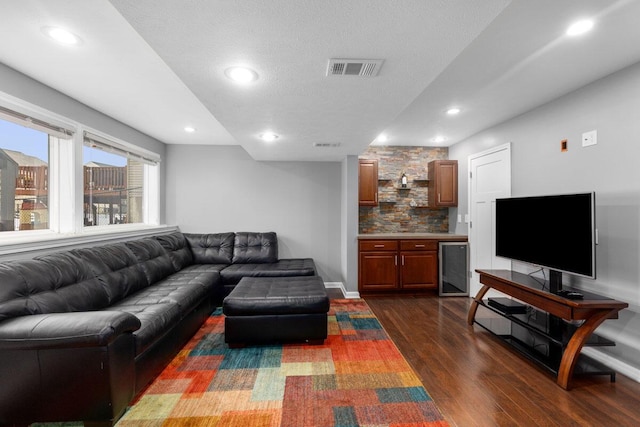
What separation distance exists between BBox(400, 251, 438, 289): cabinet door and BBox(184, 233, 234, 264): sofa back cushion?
2666mm

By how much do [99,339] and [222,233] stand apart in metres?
3.17

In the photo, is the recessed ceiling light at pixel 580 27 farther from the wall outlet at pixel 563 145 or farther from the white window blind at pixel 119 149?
the white window blind at pixel 119 149

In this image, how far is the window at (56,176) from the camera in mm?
2482

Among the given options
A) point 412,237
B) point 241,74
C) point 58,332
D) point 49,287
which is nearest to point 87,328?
point 58,332

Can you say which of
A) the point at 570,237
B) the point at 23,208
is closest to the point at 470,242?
the point at 570,237

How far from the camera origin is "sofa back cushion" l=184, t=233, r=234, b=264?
4418 millimetres

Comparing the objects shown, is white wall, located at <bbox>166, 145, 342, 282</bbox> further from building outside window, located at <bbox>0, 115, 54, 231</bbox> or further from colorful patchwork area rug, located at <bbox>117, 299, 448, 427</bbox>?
colorful patchwork area rug, located at <bbox>117, 299, 448, 427</bbox>

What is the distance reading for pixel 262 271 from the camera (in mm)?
3953

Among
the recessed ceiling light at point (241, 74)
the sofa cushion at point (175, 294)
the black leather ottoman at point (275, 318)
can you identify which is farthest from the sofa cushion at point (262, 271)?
Result: the recessed ceiling light at point (241, 74)

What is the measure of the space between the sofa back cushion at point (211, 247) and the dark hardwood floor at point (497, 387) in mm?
2666

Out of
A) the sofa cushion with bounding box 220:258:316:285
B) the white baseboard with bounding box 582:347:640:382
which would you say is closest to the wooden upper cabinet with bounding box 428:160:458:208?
the sofa cushion with bounding box 220:258:316:285

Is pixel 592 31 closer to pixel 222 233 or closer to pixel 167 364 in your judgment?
pixel 167 364

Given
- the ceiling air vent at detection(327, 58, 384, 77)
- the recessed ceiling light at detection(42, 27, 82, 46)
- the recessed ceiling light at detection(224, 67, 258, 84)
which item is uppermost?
the recessed ceiling light at detection(42, 27, 82, 46)

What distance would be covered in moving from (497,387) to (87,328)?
2.72m
